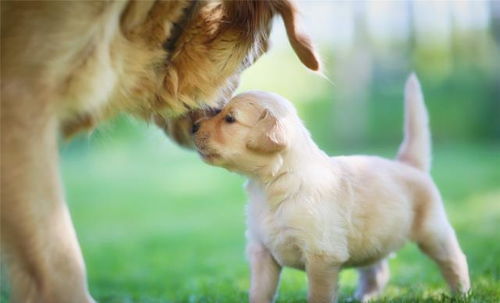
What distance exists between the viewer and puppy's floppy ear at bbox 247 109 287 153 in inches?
124

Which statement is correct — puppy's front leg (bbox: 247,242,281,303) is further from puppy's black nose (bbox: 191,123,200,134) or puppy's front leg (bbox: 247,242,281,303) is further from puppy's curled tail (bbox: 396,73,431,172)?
puppy's curled tail (bbox: 396,73,431,172)

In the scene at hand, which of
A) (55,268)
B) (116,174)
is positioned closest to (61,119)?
(55,268)

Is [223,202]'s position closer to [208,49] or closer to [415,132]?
[415,132]

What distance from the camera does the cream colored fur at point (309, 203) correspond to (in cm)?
309

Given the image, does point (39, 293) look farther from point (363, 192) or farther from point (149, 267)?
point (149, 267)

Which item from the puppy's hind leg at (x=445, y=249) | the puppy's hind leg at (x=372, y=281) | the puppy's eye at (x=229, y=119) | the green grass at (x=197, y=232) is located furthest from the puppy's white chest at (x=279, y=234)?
the puppy's hind leg at (x=372, y=281)

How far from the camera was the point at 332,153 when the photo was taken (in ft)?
47.0

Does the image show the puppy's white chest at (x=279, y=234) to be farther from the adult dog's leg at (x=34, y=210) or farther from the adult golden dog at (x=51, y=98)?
the adult dog's leg at (x=34, y=210)

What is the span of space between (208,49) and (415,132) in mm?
1258

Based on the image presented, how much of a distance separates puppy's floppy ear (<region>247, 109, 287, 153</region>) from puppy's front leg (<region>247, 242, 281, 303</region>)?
44 centimetres

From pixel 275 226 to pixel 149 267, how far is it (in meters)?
2.80

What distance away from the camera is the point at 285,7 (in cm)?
290

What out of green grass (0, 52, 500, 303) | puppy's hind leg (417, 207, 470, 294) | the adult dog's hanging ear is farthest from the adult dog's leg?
puppy's hind leg (417, 207, 470, 294)

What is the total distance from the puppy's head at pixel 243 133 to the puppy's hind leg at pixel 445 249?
838 mm
